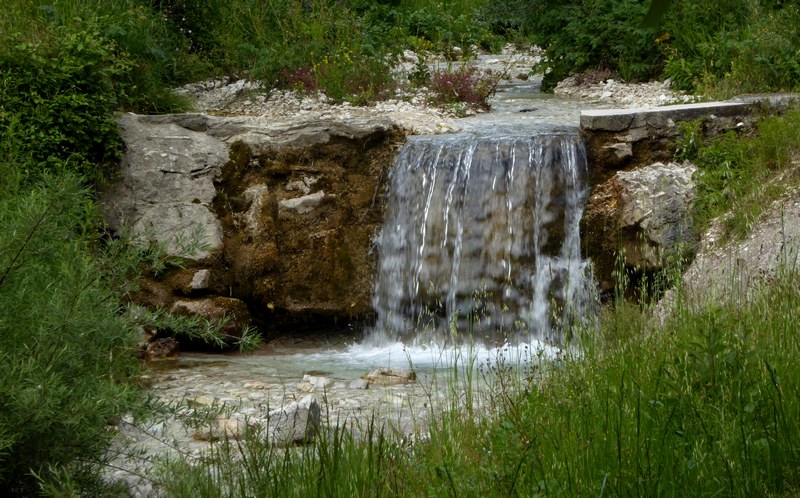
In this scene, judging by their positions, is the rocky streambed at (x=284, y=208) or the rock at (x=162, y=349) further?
the rocky streambed at (x=284, y=208)

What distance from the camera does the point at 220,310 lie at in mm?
8297

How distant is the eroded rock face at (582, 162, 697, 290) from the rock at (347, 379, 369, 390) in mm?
2411

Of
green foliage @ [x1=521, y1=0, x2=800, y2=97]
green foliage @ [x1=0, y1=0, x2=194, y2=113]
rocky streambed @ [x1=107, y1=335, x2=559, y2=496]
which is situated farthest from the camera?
green foliage @ [x1=521, y1=0, x2=800, y2=97]

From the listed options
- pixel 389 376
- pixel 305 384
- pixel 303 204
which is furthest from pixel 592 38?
pixel 305 384

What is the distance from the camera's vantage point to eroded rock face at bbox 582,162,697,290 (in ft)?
25.4

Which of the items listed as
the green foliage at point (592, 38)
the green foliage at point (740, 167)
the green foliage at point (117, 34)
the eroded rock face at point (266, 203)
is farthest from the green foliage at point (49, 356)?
the green foliage at point (592, 38)

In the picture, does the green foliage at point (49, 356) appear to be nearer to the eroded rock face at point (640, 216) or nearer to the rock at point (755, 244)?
the rock at point (755, 244)

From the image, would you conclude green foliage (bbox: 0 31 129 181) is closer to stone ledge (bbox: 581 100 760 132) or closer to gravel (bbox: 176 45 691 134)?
gravel (bbox: 176 45 691 134)

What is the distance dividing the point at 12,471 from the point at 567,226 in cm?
592

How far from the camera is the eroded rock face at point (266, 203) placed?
28.5ft

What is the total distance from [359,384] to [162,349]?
6.99 ft

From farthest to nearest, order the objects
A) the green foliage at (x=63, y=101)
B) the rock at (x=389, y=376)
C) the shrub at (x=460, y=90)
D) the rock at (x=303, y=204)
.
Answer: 1. the shrub at (x=460, y=90)
2. the rock at (x=303, y=204)
3. the green foliage at (x=63, y=101)
4. the rock at (x=389, y=376)

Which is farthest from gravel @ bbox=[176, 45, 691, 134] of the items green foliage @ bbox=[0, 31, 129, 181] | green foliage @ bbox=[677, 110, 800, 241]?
green foliage @ bbox=[677, 110, 800, 241]

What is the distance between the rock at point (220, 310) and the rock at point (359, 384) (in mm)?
1873
